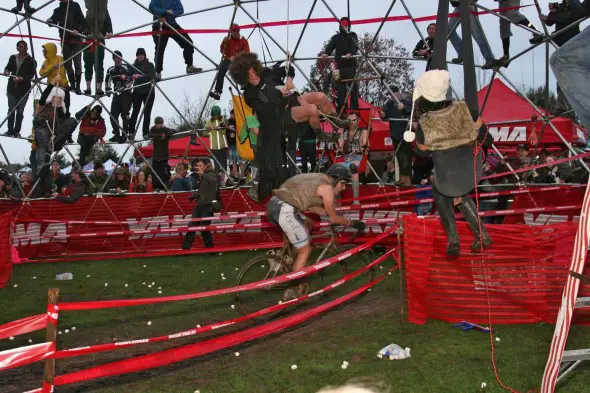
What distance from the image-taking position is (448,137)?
6.13 meters

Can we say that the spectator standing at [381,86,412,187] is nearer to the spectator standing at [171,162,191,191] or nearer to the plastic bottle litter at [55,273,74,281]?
the spectator standing at [171,162,191,191]

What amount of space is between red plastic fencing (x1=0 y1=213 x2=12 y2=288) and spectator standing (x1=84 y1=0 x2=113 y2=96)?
16.3 feet

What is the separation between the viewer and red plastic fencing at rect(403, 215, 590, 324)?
6.87 metres

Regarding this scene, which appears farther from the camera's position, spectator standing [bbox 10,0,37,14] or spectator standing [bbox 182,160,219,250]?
spectator standing [bbox 10,0,37,14]

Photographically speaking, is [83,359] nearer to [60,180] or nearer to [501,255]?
[501,255]

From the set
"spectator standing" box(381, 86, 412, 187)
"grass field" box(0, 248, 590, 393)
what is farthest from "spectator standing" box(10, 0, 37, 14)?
"spectator standing" box(381, 86, 412, 187)

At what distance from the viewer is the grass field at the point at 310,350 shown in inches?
206

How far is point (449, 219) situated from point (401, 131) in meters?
6.22

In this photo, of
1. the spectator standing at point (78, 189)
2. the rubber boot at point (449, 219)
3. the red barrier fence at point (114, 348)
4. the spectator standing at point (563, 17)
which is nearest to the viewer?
the red barrier fence at point (114, 348)

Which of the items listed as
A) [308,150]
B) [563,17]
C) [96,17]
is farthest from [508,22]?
[96,17]

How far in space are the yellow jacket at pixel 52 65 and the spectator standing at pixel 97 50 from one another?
0.48m

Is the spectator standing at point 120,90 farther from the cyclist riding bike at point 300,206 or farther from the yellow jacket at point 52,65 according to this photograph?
the cyclist riding bike at point 300,206

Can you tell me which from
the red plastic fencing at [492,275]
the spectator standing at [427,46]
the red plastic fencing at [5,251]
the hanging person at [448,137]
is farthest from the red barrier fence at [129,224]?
the hanging person at [448,137]

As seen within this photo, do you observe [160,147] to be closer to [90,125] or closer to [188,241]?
[90,125]
